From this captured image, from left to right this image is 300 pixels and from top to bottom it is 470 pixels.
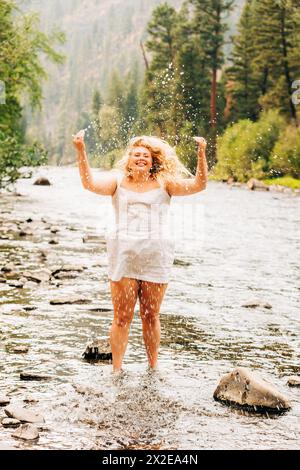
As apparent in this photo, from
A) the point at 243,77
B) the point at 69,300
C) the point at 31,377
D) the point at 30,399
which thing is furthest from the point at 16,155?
the point at 243,77

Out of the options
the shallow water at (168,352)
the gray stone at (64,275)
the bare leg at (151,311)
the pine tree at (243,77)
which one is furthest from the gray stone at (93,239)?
the pine tree at (243,77)

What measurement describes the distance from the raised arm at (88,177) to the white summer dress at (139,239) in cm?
10

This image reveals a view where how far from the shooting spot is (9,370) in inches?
268

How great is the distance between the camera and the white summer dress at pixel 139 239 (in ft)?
20.8

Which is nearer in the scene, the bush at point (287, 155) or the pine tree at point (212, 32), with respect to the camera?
the bush at point (287, 155)

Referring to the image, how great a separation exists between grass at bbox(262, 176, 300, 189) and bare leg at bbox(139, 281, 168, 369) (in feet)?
122

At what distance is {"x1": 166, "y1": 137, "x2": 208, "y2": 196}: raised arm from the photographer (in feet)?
20.2

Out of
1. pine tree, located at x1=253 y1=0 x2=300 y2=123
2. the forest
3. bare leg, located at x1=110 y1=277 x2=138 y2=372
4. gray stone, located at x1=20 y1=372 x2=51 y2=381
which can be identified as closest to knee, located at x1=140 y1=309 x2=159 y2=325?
bare leg, located at x1=110 y1=277 x2=138 y2=372

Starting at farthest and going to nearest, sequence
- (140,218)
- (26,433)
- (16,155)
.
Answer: (16,155)
(140,218)
(26,433)

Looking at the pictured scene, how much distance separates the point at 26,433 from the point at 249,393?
1988mm

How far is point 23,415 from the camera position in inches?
218

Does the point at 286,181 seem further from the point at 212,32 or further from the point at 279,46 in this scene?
the point at 212,32

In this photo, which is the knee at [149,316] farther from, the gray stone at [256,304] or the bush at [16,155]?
the bush at [16,155]
